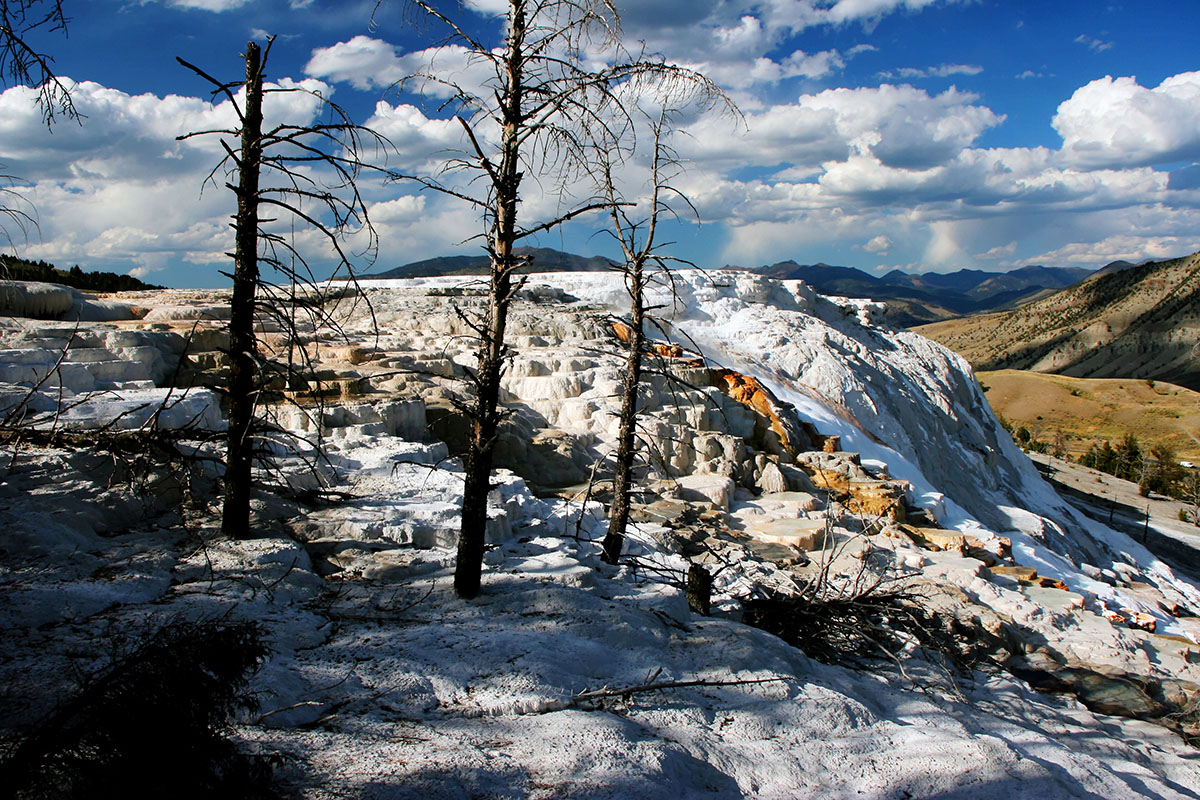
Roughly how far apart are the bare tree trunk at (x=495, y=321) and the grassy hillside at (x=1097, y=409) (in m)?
88.8

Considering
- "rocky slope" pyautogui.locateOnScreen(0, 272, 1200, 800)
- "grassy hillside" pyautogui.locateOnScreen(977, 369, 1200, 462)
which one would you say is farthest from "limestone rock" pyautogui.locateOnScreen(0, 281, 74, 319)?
"grassy hillside" pyautogui.locateOnScreen(977, 369, 1200, 462)

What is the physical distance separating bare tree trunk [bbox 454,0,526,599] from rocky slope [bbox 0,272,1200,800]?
33cm

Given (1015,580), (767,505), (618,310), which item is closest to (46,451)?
(767,505)

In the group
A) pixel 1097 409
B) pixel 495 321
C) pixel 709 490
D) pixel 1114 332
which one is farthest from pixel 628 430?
pixel 1114 332

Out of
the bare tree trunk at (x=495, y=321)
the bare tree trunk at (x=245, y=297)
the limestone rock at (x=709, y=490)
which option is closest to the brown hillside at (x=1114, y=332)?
the limestone rock at (x=709, y=490)

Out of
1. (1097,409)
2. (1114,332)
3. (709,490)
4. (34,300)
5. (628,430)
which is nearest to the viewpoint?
(628,430)

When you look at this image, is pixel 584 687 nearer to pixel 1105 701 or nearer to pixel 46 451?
pixel 46 451

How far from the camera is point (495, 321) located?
5.24 meters

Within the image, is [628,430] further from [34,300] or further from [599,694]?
[34,300]

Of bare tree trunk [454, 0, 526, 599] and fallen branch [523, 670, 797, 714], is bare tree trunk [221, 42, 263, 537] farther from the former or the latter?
fallen branch [523, 670, 797, 714]

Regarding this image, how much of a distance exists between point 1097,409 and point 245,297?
110m

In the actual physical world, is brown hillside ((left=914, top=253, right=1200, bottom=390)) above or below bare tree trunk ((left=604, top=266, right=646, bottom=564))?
above

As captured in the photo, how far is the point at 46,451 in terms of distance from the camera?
6059 millimetres

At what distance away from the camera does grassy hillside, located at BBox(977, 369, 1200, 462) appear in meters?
79.3
